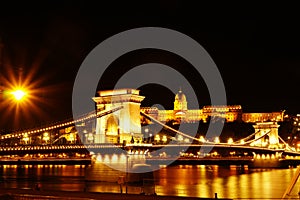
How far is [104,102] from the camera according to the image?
4416 cm

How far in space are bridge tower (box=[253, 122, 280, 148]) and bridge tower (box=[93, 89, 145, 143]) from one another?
41623 millimetres

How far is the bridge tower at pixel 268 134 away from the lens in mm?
83050

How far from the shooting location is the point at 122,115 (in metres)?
42.2

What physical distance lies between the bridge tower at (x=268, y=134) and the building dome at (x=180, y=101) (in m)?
85.7

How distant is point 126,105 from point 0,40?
2971 cm

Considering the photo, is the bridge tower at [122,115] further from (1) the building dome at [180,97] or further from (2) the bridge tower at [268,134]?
(1) the building dome at [180,97]

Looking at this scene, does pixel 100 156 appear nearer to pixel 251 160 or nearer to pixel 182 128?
pixel 251 160

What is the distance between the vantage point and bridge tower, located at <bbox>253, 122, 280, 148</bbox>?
83.1 m

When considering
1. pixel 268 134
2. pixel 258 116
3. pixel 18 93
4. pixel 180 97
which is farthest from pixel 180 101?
pixel 18 93

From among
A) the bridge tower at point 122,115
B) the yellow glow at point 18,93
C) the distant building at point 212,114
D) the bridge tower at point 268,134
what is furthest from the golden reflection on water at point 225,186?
the distant building at point 212,114

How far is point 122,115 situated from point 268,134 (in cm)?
4892

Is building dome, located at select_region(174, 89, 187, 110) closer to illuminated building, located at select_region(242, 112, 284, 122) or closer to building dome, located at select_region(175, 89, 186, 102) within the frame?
building dome, located at select_region(175, 89, 186, 102)

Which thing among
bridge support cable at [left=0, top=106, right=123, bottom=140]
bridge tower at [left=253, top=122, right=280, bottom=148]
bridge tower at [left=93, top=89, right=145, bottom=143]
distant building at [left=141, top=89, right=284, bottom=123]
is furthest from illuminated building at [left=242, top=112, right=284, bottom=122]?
bridge tower at [left=93, top=89, right=145, bottom=143]

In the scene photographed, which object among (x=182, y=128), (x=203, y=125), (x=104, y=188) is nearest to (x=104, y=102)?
(x=104, y=188)
